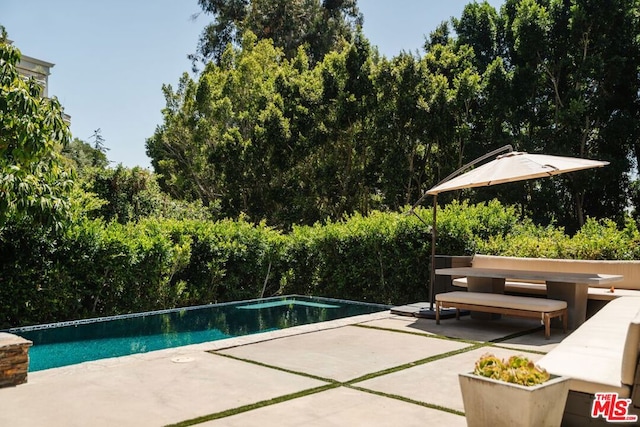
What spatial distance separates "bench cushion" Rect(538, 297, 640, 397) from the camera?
324 centimetres

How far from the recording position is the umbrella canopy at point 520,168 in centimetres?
700

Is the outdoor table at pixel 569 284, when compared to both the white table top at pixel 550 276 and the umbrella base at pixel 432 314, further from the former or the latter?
the umbrella base at pixel 432 314

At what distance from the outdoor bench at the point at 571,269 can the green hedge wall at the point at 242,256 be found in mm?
726

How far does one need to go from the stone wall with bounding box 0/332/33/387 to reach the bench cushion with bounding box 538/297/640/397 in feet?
14.0

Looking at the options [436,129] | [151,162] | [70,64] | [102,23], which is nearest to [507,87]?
[436,129]

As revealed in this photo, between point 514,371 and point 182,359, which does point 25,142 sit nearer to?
point 182,359

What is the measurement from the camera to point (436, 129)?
18906 millimetres

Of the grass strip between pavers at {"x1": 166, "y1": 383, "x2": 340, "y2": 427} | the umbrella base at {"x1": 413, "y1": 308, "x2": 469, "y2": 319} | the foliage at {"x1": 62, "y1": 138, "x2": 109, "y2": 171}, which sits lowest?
the grass strip between pavers at {"x1": 166, "y1": 383, "x2": 340, "y2": 427}

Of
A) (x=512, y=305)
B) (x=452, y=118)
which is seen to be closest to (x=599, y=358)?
(x=512, y=305)

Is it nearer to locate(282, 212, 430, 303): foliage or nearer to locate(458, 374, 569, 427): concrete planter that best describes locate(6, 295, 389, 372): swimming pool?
locate(282, 212, 430, 303): foliage

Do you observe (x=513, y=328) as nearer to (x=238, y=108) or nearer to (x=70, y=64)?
(x=70, y=64)

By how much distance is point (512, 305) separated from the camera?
6.94 m

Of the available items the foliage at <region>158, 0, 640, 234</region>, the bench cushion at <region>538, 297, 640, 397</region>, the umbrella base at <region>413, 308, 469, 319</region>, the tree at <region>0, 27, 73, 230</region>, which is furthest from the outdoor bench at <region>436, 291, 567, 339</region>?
the foliage at <region>158, 0, 640, 234</region>

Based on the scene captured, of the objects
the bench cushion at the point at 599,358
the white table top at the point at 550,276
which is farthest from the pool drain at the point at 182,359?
the white table top at the point at 550,276
